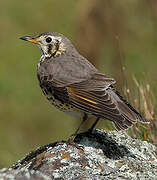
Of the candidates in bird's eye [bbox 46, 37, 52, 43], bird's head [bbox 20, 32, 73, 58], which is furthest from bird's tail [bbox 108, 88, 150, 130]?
bird's eye [bbox 46, 37, 52, 43]

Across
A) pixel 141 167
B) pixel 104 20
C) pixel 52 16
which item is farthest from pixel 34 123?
pixel 141 167

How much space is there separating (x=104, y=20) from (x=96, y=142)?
692cm

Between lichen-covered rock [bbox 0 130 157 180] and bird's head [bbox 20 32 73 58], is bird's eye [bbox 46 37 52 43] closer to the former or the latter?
bird's head [bbox 20 32 73 58]

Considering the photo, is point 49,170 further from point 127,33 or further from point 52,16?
point 52,16

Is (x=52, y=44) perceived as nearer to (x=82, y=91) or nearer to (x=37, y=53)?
(x=82, y=91)

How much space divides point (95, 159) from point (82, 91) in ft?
3.44

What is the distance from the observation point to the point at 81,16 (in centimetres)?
1276

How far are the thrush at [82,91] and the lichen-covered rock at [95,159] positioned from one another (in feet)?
1.21

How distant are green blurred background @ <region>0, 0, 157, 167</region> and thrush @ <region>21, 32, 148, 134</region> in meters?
2.80

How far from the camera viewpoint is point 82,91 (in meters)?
6.71

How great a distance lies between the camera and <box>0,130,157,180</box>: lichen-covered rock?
576 centimetres

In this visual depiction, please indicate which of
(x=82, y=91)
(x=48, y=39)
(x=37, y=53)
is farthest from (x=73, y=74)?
(x=37, y=53)

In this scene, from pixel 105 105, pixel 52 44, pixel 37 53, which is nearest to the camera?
pixel 105 105

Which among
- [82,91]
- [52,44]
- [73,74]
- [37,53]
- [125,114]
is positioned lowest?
[37,53]
